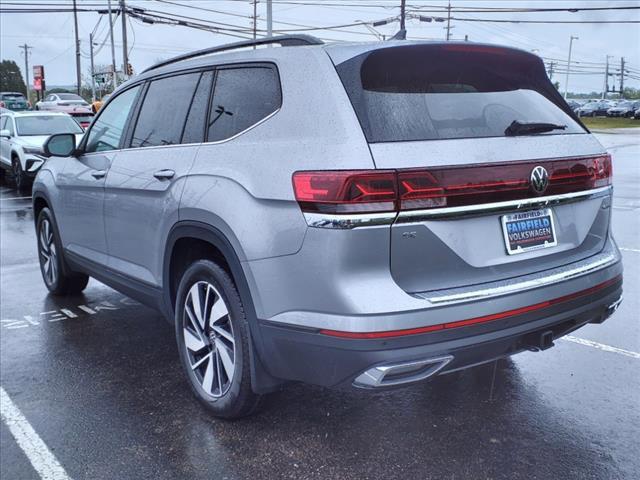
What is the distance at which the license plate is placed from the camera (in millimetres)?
2896

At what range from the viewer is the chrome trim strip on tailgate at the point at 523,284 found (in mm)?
2708

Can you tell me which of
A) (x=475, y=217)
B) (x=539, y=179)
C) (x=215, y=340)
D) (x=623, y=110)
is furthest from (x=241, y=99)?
(x=623, y=110)

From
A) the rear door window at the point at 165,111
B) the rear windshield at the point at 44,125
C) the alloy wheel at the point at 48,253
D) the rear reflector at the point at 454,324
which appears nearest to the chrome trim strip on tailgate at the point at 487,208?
the rear reflector at the point at 454,324

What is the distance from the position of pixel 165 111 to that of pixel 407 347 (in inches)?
88.8

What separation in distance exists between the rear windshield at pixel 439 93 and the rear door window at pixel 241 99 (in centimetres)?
45

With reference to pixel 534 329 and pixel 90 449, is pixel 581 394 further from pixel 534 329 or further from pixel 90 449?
pixel 90 449

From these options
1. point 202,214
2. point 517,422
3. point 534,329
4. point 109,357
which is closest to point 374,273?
point 534,329

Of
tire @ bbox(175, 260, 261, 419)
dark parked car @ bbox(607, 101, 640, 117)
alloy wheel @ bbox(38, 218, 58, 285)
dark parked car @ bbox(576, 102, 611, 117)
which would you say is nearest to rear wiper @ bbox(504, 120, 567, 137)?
tire @ bbox(175, 260, 261, 419)

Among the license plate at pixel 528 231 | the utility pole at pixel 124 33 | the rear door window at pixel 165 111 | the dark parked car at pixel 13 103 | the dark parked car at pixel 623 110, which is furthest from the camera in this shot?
the dark parked car at pixel 623 110

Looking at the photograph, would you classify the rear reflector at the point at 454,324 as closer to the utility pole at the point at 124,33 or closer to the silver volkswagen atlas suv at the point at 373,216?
the silver volkswagen atlas suv at the point at 373,216

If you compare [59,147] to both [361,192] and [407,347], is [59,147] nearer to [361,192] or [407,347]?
[361,192]

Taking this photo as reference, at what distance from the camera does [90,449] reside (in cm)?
325

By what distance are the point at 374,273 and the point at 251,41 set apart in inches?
65.0

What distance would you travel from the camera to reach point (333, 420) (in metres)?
3.50
